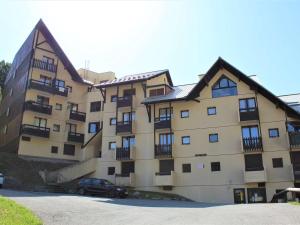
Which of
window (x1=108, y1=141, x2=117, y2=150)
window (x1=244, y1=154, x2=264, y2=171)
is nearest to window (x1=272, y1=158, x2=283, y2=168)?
Result: window (x1=244, y1=154, x2=264, y2=171)

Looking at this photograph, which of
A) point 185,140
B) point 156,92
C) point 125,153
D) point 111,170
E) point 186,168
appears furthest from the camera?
point 156,92

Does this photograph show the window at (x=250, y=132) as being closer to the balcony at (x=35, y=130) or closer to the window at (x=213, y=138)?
the window at (x=213, y=138)

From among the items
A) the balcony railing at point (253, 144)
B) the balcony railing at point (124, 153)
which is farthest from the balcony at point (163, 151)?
the balcony railing at point (253, 144)

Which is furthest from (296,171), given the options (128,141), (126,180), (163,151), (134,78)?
(134,78)

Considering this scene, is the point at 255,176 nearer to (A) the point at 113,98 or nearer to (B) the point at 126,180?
(B) the point at 126,180

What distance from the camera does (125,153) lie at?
117 ft

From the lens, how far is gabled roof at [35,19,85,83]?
4447 cm

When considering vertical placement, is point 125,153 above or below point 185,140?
below

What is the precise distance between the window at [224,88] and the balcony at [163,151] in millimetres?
7203

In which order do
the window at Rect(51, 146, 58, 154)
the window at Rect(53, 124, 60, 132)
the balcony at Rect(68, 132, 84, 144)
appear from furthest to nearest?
the balcony at Rect(68, 132, 84, 144), the window at Rect(53, 124, 60, 132), the window at Rect(51, 146, 58, 154)

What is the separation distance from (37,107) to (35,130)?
2.98 m

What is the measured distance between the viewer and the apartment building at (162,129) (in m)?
30.7

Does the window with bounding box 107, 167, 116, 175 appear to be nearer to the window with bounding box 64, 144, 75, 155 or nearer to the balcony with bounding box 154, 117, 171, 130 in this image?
the balcony with bounding box 154, 117, 171, 130

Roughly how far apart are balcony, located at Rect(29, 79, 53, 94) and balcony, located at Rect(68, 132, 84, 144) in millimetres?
6174
